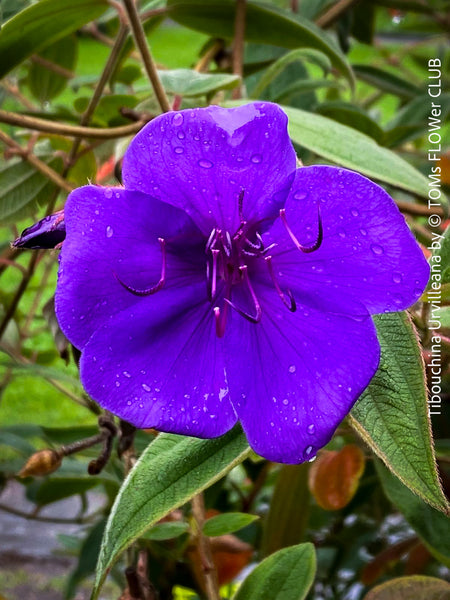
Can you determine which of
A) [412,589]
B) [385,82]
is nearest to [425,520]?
[412,589]

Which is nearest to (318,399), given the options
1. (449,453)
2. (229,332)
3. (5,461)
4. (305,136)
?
(229,332)

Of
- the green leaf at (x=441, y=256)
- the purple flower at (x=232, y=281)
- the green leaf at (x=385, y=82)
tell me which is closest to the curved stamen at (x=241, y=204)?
the purple flower at (x=232, y=281)

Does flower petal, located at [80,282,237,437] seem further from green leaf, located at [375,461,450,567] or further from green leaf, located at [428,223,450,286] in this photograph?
green leaf, located at [375,461,450,567]

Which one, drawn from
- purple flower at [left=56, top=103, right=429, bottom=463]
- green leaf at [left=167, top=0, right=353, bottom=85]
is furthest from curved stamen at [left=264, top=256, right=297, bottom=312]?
green leaf at [left=167, top=0, right=353, bottom=85]

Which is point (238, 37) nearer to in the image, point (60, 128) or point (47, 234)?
point (60, 128)

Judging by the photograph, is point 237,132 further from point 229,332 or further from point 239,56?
Answer: point 239,56

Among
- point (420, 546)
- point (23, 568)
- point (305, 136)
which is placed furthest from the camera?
point (23, 568)
